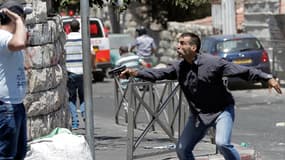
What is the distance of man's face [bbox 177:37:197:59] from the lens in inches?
320

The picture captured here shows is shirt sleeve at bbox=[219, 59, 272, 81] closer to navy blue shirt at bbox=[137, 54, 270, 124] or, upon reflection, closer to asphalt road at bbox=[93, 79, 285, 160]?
navy blue shirt at bbox=[137, 54, 270, 124]

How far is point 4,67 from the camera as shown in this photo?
263 inches

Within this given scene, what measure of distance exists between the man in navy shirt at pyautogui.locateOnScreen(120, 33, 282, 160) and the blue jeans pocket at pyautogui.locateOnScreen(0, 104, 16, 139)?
175 cm

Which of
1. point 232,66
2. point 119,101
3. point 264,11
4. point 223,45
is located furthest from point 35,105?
point 264,11

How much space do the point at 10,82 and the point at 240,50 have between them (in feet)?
53.6

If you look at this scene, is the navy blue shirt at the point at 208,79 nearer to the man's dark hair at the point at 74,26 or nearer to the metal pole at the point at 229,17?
the man's dark hair at the point at 74,26

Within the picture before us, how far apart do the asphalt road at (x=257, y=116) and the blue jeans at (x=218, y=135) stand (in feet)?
9.92

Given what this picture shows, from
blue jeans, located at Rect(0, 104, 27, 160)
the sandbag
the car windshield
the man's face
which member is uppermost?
the man's face

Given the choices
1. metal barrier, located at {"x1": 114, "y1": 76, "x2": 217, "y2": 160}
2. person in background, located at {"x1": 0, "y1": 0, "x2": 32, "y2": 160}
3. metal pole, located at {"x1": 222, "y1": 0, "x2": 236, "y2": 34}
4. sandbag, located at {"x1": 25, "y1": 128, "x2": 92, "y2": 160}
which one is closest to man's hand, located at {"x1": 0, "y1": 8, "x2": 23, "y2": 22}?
person in background, located at {"x1": 0, "y1": 0, "x2": 32, "y2": 160}

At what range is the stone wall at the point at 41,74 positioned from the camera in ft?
31.6

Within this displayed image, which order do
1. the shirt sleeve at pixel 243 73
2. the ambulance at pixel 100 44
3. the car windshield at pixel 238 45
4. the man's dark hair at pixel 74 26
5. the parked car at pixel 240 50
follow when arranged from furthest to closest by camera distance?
the ambulance at pixel 100 44 < the car windshield at pixel 238 45 < the parked car at pixel 240 50 < the man's dark hair at pixel 74 26 < the shirt sleeve at pixel 243 73

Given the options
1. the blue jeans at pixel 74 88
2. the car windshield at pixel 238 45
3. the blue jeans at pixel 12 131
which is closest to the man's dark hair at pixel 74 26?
the blue jeans at pixel 74 88

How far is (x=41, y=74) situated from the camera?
31.8 ft

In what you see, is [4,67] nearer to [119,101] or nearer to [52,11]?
[52,11]
